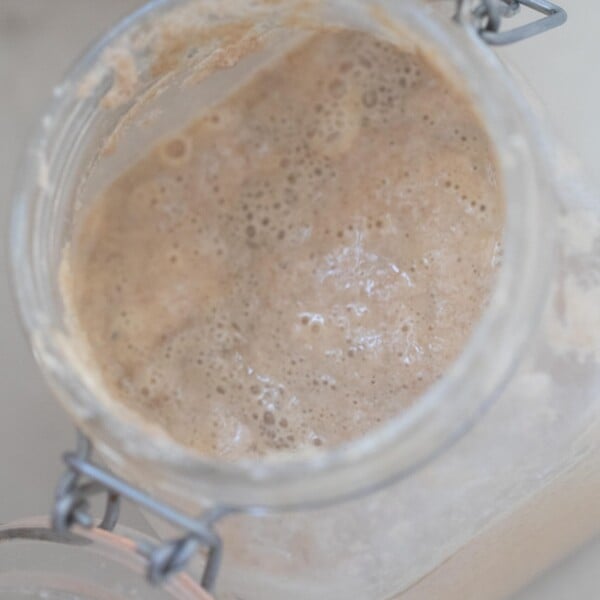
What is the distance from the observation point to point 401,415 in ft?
1.40

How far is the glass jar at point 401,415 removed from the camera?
16.2 inches

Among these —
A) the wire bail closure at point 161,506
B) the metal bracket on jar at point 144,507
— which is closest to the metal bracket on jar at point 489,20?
the wire bail closure at point 161,506

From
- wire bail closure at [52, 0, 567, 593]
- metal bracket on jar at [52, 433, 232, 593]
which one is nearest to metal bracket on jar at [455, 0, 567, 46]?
wire bail closure at [52, 0, 567, 593]

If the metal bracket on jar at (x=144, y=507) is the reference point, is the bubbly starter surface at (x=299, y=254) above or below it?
above

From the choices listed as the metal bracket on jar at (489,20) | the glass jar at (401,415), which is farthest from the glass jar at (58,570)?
the metal bracket on jar at (489,20)

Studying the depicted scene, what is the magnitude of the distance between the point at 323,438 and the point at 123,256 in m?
0.12

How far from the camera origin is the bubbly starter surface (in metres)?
0.52

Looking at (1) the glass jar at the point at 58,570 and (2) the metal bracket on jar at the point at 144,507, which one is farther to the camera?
(1) the glass jar at the point at 58,570

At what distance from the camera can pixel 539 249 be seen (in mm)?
423

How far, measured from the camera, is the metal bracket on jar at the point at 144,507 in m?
0.42

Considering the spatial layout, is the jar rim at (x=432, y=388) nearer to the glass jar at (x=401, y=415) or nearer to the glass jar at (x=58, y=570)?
the glass jar at (x=401, y=415)

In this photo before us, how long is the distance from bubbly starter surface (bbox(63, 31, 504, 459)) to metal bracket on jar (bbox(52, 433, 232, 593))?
63 millimetres

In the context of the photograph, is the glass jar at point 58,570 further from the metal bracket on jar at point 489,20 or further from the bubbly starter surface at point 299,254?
the metal bracket on jar at point 489,20

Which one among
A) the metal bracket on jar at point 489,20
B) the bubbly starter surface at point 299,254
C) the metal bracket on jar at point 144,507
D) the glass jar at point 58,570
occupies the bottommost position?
the glass jar at point 58,570
